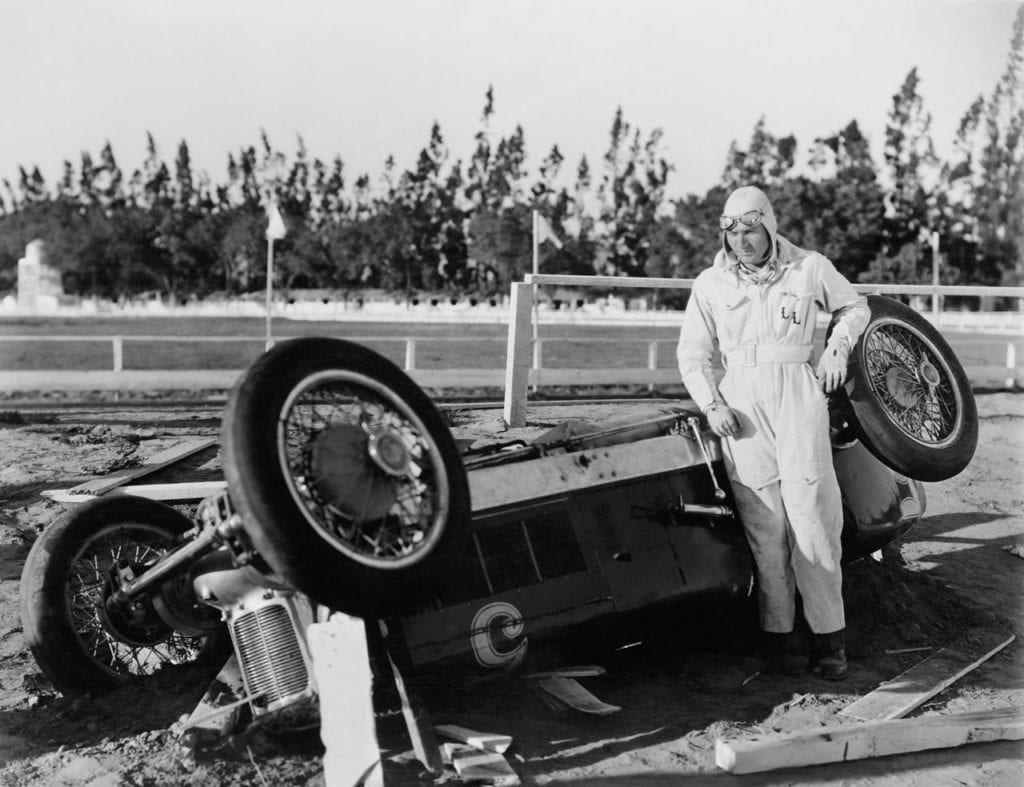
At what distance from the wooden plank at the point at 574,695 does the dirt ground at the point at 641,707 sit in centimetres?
5

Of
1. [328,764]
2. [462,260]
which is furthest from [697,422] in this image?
[462,260]

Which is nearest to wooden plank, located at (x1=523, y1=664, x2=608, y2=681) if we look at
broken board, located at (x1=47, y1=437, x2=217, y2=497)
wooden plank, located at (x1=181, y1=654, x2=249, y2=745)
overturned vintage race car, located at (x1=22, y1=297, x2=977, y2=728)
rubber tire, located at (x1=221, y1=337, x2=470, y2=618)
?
overturned vintage race car, located at (x1=22, y1=297, x2=977, y2=728)

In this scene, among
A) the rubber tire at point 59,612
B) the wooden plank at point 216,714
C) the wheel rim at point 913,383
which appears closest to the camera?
the wooden plank at point 216,714

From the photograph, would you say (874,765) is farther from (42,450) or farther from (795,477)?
(42,450)

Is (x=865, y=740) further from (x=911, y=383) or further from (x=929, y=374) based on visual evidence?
(x=929, y=374)

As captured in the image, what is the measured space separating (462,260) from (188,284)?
2600 cm

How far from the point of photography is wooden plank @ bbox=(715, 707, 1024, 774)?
3.40m

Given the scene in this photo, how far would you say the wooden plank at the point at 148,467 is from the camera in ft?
17.7

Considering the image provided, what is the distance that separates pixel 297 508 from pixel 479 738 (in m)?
1.01

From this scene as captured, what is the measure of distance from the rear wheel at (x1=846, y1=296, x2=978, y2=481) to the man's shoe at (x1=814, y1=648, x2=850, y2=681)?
0.86 m

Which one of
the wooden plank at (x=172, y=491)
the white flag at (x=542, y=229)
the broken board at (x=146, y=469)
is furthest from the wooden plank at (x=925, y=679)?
the white flag at (x=542, y=229)

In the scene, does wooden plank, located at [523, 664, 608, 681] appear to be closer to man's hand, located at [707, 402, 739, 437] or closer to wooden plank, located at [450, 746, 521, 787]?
wooden plank, located at [450, 746, 521, 787]

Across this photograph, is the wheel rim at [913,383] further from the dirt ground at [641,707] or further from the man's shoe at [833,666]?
the man's shoe at [833,666]

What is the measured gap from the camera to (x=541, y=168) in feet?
239
